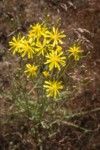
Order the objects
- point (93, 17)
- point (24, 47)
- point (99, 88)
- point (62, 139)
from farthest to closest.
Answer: point (93, 17) → point (99, 88) → point (62, 139) → point (24, 47)

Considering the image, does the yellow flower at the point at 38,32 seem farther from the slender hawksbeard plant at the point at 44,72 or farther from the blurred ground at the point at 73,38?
the blurred ground at the point at 73,38

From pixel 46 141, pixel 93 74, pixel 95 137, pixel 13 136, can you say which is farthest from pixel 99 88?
pixel 13 136

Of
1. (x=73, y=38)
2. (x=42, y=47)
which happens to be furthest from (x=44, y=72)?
(x=73, y=38)

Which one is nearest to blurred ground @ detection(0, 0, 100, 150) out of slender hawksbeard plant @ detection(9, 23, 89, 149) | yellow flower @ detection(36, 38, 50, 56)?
slender hawksbeard plant @ detection(9, 23, 89, 149)

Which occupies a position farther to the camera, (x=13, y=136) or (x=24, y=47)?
(x=13, y=136)

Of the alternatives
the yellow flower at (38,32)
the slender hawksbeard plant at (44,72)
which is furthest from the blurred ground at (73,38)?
the yellow flower at (38,32)

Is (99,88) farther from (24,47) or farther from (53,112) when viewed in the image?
(24,47)

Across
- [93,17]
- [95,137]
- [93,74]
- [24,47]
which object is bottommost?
[95,137]

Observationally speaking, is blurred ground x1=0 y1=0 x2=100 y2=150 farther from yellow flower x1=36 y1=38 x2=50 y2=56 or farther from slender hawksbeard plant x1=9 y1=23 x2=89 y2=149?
yellow flower x1=36 y1=38 x2=50 y2=56
